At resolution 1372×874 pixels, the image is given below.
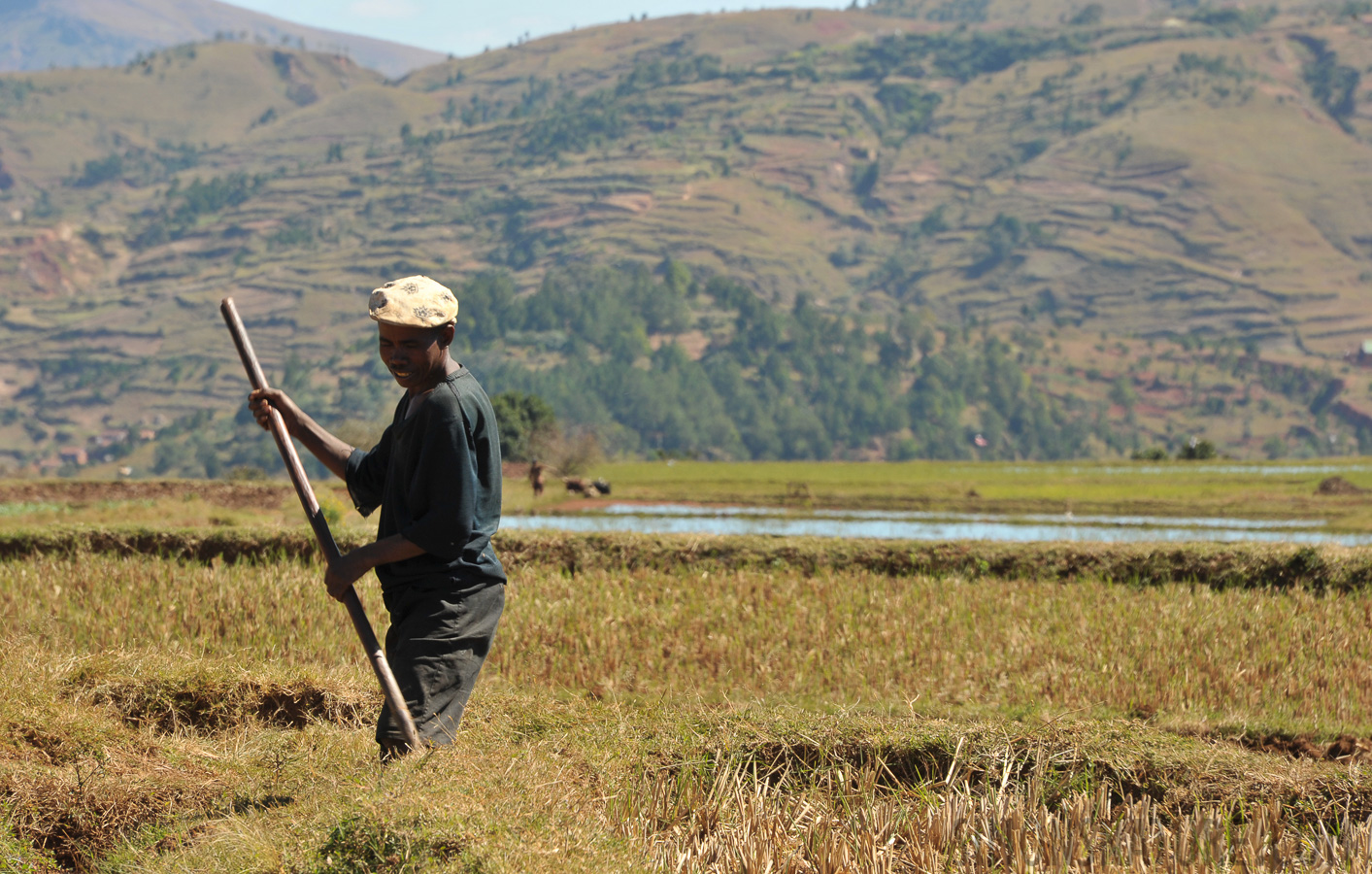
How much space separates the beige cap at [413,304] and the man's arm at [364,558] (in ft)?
2.55

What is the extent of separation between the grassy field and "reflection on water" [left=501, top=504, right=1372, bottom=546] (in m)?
17.1

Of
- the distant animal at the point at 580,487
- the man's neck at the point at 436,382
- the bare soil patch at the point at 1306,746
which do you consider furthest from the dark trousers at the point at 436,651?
the distant animal at the point at 580,487

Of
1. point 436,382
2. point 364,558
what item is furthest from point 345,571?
point 436,382

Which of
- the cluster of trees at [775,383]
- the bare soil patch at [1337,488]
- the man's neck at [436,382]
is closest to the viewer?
the man's neck at [436,382]

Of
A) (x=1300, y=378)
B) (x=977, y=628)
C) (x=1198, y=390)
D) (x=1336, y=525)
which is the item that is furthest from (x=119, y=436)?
(x=977, y=628)

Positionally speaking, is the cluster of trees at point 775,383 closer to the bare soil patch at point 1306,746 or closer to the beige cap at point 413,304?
the bare soil patch at point 1306,746

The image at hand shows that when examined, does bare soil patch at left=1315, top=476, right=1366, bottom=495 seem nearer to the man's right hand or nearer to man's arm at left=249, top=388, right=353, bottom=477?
man's arm at left=249, top=388, right=353, bottom=477

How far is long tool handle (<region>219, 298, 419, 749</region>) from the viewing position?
4.49 m

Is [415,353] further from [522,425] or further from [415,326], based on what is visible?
[522,425]

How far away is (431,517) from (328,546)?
0.39 metres

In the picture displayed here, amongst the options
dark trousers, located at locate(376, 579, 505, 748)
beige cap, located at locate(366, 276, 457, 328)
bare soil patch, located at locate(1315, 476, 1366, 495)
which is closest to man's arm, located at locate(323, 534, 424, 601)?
dark trousers, located at locate(376, 579, 505, 748)

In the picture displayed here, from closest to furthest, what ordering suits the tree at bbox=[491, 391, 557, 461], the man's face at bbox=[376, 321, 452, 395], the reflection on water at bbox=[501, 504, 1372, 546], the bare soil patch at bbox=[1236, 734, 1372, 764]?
the man's face at bbox=[376, 321, 452, 395]
the bare soil patch at bbox=[1236, 734, 1372, 764]
the reflection on water at bbox=[501, 504, 1372, 546]
the tree at bbox=[491, 391, 557, 461]

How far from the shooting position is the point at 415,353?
15.7 ft

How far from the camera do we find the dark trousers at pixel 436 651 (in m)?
4.80
